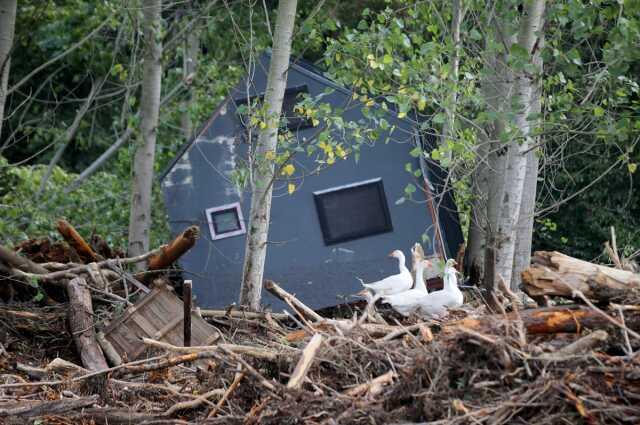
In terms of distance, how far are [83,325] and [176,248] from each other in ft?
4.57

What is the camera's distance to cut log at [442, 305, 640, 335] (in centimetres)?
587

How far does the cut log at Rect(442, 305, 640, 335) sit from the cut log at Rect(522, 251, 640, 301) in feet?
0.49

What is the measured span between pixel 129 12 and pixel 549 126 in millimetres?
6384

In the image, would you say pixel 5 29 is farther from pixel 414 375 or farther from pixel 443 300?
pixel 414 375

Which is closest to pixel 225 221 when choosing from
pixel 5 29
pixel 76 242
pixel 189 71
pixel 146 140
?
pixel 146 140

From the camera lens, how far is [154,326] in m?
9.34

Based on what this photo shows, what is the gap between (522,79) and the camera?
33.4ft

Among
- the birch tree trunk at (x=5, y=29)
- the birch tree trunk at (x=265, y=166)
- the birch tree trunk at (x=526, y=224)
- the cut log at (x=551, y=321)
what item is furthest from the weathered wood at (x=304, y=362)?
the birch tree trunk at (x=5, y=29)

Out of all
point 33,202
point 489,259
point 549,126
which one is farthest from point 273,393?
point 33,202

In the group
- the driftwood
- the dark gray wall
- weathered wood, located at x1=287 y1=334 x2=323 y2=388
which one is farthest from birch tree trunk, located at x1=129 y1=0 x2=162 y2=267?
weathered wood, located at x1=287 y1=334 x2=323 y2=388

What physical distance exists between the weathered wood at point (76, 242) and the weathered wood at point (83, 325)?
1259 mm

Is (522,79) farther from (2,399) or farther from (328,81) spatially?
(2,399)

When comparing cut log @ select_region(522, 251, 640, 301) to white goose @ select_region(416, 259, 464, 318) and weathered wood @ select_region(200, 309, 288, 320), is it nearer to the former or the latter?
white goose @ select_region(416, 259, 464, 318)

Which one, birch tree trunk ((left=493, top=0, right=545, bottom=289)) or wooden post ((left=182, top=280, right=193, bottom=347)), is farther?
birch tree trunk ((left=493, top=0, right=545, bottom=289))
